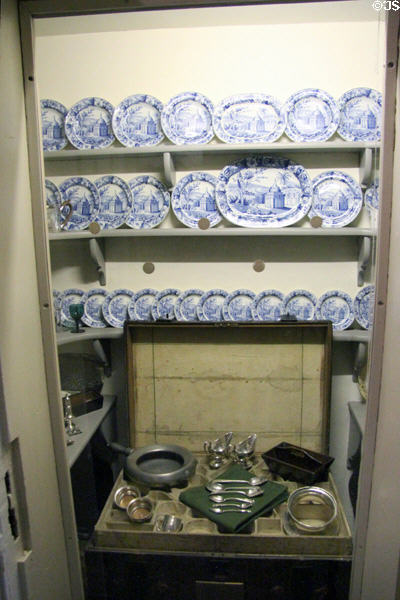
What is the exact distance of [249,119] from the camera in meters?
1.33

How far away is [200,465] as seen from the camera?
133 centimetres

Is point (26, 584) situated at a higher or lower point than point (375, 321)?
lower

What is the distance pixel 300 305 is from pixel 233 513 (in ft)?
2.22

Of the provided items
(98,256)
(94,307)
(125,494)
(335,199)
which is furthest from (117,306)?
(335,199)

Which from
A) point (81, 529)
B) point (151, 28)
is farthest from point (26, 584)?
point (151, 28)

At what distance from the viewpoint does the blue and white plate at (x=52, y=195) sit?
1126 millimetres

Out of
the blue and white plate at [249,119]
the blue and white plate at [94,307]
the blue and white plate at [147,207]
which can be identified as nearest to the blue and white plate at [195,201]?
the blue and white plate at [147,207]

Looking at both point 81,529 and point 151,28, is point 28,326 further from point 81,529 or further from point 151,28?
point 151,28

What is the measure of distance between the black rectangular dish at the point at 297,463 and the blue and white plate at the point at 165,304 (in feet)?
1.82

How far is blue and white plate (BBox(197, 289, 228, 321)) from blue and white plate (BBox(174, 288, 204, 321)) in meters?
0.01

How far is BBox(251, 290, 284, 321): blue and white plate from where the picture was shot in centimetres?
143

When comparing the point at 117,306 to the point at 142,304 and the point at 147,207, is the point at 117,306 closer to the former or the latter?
the point at 142,304

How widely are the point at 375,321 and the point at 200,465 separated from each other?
0.78 meters

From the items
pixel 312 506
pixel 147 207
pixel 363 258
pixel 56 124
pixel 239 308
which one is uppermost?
pixel 56 124
